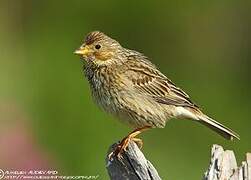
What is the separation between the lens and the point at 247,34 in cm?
1208

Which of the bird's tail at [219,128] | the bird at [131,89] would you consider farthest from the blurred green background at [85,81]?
the bird's tail at [219,128]

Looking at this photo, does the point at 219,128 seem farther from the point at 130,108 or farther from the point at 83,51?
the point at 83,51

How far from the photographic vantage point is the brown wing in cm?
774

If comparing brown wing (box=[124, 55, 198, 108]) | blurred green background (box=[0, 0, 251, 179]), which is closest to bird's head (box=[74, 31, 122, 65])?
brown wing (box=[124, 55, 198, 108])

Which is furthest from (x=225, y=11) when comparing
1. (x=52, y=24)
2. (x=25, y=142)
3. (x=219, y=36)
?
(x=25, y=142)

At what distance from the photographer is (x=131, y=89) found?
7.60 meters

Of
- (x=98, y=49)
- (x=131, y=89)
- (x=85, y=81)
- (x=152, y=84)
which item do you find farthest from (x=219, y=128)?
(x=85, y=81)

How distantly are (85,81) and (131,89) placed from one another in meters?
2.65

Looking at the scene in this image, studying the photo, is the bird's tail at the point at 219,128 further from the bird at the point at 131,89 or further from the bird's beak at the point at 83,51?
the bird's beak at the point at 83,51

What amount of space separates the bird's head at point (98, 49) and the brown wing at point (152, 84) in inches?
5.5

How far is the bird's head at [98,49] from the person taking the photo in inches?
299

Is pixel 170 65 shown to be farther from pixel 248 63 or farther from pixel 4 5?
pixel 4 5

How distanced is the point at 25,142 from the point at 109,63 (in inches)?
39.4

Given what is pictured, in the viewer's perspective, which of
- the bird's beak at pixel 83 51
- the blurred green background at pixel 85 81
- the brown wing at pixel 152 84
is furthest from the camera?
the blurred green background at pixel 85 81
